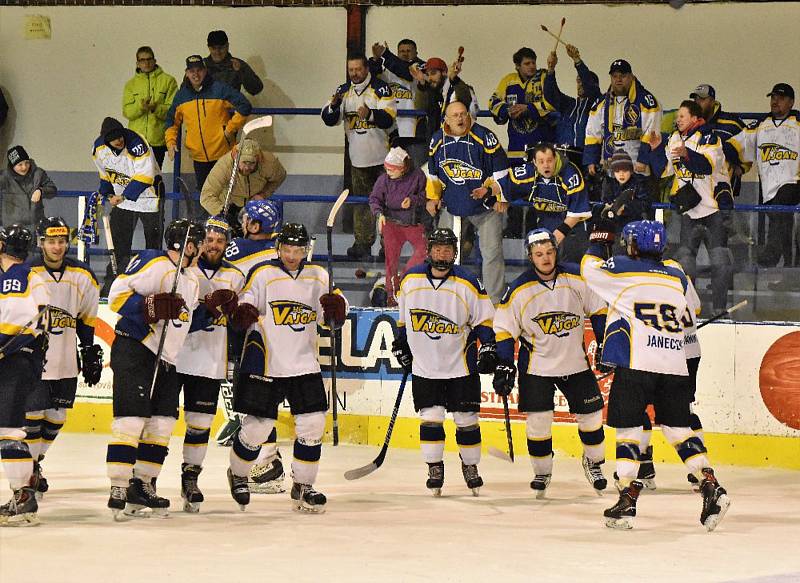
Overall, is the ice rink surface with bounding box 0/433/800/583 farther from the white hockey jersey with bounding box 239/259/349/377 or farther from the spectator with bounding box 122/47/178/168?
the spectator with bounding box 122/47/178/168

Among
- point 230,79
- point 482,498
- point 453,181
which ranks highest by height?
point 230,79

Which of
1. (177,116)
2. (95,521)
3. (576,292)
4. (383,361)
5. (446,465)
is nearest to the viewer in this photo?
(95,521)

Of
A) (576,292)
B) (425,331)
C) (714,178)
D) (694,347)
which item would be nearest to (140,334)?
(425,331)

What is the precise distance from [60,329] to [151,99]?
420 cm

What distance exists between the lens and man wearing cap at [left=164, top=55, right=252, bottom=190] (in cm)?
1220

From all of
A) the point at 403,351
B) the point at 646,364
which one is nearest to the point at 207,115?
the point at 403,351

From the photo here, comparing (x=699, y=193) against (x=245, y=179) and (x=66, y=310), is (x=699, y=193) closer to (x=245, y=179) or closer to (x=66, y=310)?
(x=245, y=179)

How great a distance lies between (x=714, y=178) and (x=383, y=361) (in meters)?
2.63

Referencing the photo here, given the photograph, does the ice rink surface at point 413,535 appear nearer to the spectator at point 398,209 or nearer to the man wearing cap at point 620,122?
the spectator at point 398,209

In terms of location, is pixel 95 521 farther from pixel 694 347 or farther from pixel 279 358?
pixel 694 347

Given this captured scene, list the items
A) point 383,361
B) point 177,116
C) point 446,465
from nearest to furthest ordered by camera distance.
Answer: point 446,465
point 383,361
point 177,116

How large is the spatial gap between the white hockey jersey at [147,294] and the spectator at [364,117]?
148 inches

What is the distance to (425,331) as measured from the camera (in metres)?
9.04

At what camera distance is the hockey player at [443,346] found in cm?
A: 902
